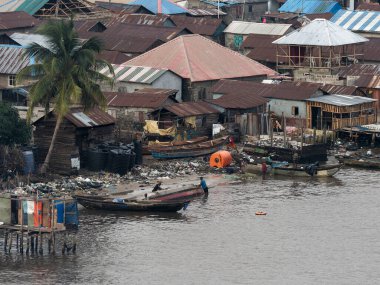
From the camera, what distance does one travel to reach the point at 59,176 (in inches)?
2454

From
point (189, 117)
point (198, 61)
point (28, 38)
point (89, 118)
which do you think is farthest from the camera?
point (28, 38)

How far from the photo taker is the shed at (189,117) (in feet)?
232

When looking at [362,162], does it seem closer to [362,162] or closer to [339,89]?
[362,162]

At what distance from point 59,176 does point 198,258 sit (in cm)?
1310

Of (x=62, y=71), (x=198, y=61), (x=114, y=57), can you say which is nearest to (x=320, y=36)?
(x=198, y=61)

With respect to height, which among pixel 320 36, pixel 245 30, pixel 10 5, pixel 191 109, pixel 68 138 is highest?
pixel 10 5

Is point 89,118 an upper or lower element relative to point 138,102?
lower

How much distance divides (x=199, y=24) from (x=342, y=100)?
24.4 metres

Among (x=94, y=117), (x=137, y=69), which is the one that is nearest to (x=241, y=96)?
(x=137, y=69)

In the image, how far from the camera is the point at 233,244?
175 ft

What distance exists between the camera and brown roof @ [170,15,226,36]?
96.1m

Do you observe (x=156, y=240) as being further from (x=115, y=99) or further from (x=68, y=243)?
(x=115, y=99)

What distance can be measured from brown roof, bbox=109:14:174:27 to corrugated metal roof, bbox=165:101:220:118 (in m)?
22.4

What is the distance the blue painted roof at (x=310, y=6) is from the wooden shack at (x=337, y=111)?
29.5 m
